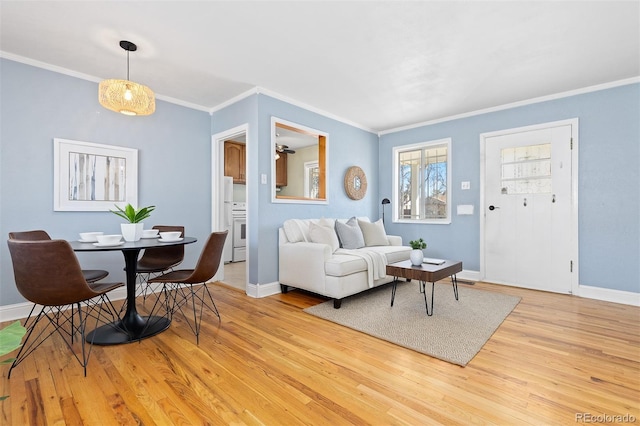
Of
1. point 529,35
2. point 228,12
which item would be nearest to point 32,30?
point 228,12

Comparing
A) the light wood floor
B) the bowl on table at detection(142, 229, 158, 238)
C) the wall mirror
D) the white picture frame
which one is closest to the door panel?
the light wood floor

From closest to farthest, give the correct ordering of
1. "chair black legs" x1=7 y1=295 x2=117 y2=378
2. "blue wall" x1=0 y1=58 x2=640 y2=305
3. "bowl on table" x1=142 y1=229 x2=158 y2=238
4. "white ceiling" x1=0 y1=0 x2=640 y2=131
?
"chair black legs" x1=7 y1=295 x2=117 y2=378
"white ceiling" x1=0 y1=0 x2=640 y2=131
"bowl on table" x1=142 y1=229 x2=158 y2=238
"blue wall" x1=0 y1=58 x2=640 y2=305

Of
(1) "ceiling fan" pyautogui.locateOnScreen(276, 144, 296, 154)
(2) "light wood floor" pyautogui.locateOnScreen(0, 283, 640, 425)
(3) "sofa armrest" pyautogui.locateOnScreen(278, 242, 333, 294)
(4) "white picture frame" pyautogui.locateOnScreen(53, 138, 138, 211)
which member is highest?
(1) "ceiling fan" pyautogui.locateOnScreen(276, 144, 296, 154)

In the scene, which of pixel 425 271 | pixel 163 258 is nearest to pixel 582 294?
pixel 425 271

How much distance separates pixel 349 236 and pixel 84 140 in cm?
320

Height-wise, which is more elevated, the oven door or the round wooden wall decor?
the round wooden wall decor

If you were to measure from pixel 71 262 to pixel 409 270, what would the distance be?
8.75 ft

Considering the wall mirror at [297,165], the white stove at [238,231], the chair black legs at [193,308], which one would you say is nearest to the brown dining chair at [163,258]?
the chair black legs at [193,308]

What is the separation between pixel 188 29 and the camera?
2.50 meters

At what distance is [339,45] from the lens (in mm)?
2746

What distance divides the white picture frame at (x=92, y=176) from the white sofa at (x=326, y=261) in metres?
Result: 1.90

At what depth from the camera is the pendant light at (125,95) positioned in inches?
103

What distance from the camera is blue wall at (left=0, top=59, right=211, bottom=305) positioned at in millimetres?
2893

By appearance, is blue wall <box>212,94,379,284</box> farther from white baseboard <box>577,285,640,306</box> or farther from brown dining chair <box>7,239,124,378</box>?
white baseboard <box>577,285,640,306</box>
